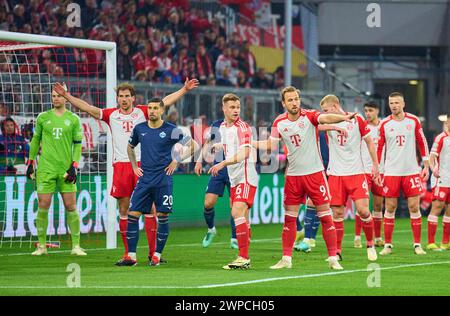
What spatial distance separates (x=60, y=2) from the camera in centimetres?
2605

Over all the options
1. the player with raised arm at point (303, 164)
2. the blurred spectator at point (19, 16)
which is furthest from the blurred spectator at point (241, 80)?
the player with raised arm at point (303, 164)

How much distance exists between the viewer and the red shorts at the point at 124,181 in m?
14.9

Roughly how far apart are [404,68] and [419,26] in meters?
1.59

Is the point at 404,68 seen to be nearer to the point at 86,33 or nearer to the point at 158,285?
the point at 86,33

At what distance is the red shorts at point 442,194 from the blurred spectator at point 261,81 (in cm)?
1284

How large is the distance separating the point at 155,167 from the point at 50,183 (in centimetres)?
305

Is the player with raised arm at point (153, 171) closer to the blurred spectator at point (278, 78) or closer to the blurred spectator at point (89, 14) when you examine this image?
the blurred spectator at point (89, 14)

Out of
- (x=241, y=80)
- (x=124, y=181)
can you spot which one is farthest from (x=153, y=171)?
(x=241, y=80)

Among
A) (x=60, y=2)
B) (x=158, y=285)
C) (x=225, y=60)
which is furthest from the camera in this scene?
(x=225, y=60)

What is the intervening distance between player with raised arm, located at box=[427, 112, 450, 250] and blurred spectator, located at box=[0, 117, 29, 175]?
23.3 ft

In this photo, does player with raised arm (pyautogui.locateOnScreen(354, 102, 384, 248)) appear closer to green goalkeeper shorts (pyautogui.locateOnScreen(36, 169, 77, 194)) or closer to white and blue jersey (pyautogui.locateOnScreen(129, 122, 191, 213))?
white and blue jersey (pyautogui.locateOnScreen(129, 122, 191, 213))

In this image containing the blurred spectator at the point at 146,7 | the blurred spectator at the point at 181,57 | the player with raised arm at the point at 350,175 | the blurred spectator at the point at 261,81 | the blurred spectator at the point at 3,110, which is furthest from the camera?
the blurred spectator at the point at 261,81

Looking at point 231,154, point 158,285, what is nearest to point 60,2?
point 231,154

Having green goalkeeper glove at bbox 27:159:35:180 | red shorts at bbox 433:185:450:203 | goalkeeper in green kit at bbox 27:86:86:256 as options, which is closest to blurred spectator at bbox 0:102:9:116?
green goalkeeper glove at bbox 27:159:35:180
